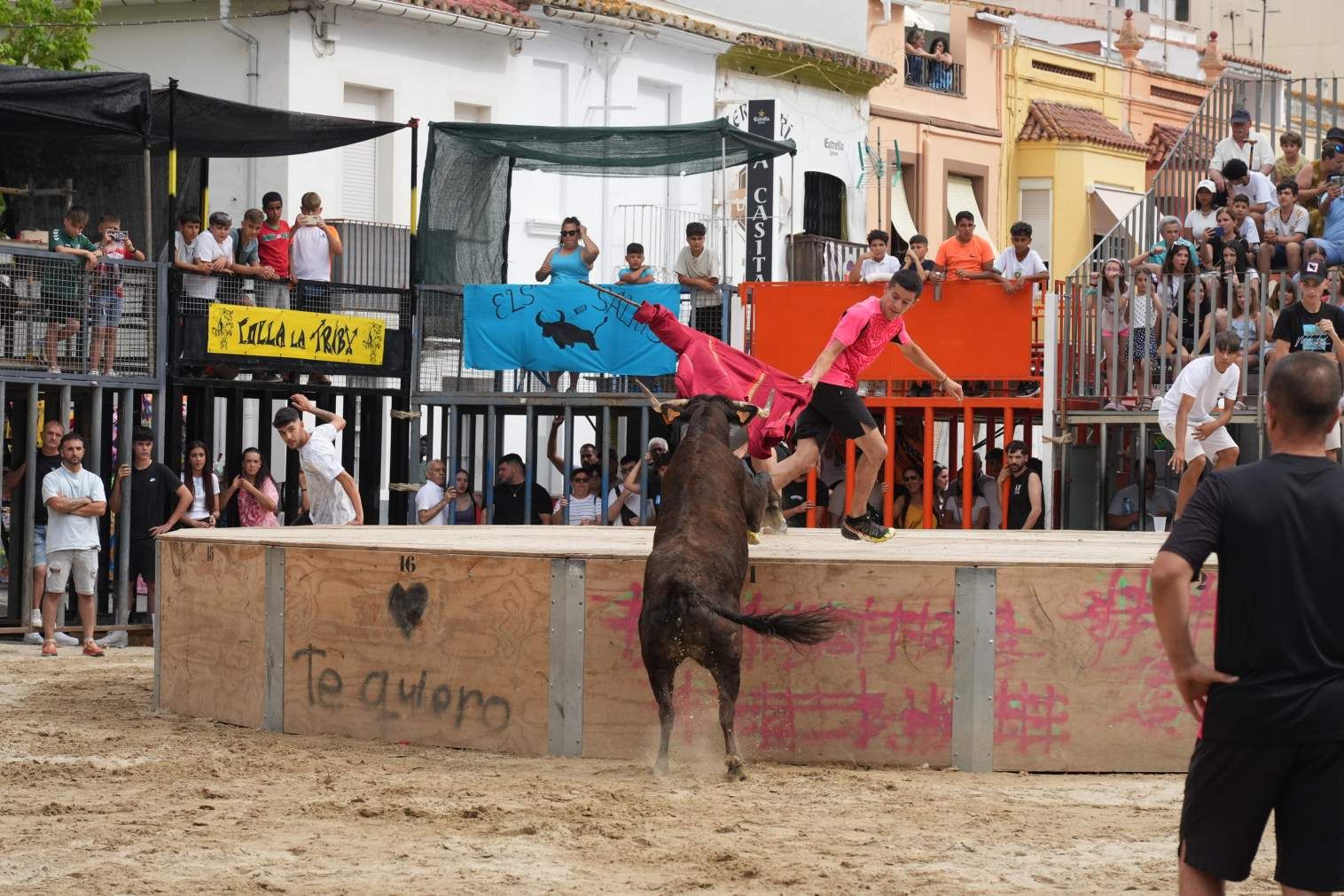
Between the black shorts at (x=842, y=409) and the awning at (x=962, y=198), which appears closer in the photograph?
the black shorts at (x=842, y=409)

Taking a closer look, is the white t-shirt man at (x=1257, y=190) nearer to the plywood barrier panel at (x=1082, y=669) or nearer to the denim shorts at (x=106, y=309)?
the plywood barrier panel at (x=1082, y=669)

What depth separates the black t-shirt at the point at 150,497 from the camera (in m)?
17.0

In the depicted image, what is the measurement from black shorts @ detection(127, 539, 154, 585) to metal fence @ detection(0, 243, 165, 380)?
1519 millimetres

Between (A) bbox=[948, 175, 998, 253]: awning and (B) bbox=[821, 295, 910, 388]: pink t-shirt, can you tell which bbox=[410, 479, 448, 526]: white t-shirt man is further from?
(A) bbox=[948, 175, 998, 253]: awning

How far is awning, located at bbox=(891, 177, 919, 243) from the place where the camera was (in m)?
37.2

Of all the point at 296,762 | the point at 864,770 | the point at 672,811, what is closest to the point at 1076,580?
the point at 864,770

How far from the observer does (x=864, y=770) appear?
33.6ft

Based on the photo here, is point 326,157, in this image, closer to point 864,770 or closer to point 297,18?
point 297,18

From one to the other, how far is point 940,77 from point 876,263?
66.3 feet

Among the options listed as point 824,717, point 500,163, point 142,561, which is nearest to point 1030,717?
point 824,717

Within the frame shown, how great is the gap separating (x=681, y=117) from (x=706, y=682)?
22.8 m

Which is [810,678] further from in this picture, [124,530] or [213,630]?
[124,530]

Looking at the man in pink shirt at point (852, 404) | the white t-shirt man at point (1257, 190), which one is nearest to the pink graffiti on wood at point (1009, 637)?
the man in pink shirt at point (852, 404)

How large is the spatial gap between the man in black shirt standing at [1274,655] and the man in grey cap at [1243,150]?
15786 mm
